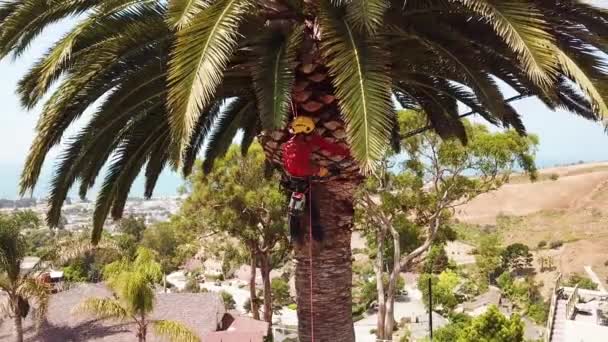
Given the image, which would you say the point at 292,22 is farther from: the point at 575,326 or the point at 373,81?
the point at 575,326

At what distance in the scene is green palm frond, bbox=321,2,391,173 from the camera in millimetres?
3969

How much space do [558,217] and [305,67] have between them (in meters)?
95.3

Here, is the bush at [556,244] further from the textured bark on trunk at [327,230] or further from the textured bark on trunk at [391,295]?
the textured bark on trunk at [327,230]

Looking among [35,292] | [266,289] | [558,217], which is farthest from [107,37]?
[558,217]

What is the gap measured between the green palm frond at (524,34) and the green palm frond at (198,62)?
→ 1933 millimetres

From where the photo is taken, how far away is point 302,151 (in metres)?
5.18

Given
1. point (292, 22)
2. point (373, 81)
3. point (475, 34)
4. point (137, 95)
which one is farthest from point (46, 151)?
point (475, 34)

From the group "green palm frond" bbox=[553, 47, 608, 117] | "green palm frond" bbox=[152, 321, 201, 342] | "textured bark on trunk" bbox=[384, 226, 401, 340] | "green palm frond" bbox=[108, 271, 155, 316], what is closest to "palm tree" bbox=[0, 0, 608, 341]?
"green palm frond" bbox=[553, 47, 608, 117]

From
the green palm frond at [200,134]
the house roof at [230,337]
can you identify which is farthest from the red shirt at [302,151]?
the house roof at [230,337]

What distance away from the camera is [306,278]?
551cm

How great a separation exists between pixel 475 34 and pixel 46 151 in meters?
4.25

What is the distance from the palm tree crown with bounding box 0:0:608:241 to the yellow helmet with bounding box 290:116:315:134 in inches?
4.5

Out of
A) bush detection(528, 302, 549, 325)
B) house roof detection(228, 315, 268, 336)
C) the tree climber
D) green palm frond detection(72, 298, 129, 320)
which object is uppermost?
the tree climber

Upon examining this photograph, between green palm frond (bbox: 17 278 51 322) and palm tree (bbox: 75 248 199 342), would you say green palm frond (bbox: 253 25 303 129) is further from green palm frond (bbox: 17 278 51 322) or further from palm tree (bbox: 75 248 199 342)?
green palm frond (bbox: 17 278 51 322)
